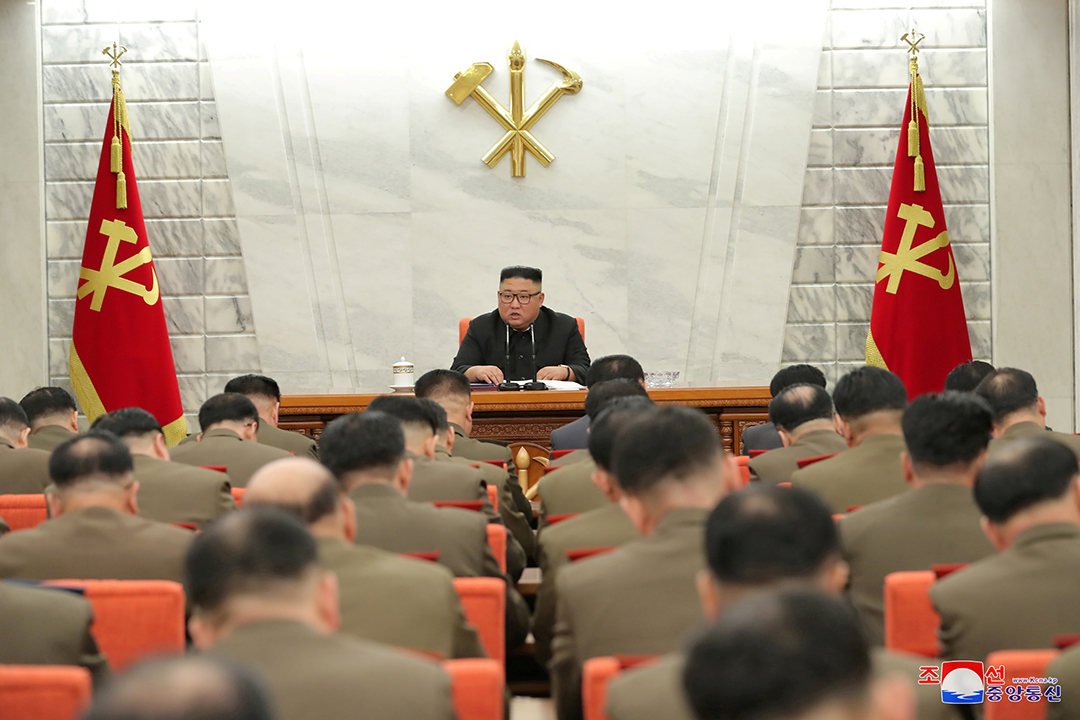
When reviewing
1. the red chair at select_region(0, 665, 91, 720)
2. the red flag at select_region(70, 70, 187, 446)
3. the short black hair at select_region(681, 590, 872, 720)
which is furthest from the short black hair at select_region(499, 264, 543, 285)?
the short black hair at select_region(681, 590, 872, 720)

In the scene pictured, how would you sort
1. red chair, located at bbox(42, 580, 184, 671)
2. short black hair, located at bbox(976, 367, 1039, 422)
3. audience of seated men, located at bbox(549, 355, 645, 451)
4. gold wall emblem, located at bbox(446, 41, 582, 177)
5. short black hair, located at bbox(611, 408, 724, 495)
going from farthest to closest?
gold wall emblem, located at bbox(446, 41, 582, 177) → audience of seated men, located at bbox(549, 355, 645, 451) → short black hair, located at bbox(976, 367, 1039, 422) → short black hair, located at bbox(611, 408, 724, 495) → red chair, located at bbox(42, 580, 184, 671)

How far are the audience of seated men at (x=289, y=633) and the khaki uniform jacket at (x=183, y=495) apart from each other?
1835mm

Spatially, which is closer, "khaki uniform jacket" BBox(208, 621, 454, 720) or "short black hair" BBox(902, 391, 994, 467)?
"khaki uniform jacket" BBox(208, 621, 454, 720)

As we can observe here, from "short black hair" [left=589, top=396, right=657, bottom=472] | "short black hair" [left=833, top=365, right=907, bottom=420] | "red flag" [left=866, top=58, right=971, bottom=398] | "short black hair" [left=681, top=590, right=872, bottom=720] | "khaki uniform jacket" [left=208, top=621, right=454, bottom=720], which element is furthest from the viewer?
"red flag" [left=866, top=58, right=971, bottom=398]

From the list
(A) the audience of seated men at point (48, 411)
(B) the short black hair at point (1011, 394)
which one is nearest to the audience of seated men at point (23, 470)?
(A) the audience of seated men at point (48, 411)

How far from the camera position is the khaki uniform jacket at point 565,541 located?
2799mm

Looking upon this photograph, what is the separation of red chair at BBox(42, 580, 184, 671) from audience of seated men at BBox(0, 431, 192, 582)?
1.54ft

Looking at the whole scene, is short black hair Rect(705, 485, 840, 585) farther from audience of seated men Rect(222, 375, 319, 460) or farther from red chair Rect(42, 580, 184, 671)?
audience of seated men Rect(222, 375, 319, 460)

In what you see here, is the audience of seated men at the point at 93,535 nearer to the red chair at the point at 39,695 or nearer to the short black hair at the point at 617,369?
the red chair at the point at 39,695

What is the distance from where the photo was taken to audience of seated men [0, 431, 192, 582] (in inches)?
103

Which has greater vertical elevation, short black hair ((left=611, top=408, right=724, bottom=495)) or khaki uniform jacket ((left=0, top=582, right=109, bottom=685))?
short black hair ((left=611, top=408, right=724, bottom=495))

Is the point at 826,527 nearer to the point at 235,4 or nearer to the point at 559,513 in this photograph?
the point at 559,513

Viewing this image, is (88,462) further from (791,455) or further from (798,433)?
(798,433)

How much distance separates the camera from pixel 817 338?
7.80 meters
